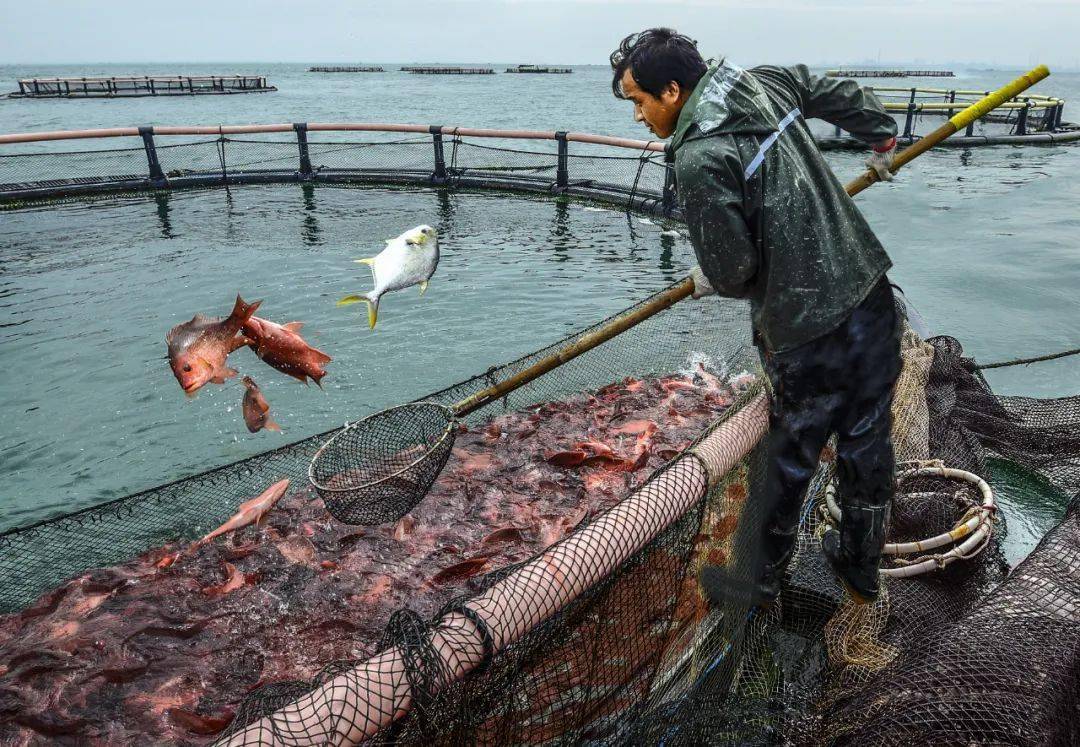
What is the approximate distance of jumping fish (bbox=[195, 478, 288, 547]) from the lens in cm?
498

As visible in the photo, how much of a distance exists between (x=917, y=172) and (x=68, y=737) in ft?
92.0

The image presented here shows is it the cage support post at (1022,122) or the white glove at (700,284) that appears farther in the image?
the cage support post at (1022,122)

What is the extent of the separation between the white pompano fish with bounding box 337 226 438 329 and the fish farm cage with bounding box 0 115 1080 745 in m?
1.21

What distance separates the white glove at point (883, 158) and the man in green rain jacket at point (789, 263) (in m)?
0.90

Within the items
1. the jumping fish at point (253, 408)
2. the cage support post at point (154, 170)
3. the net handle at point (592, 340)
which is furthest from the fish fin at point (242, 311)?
the cage support post at point (154, 170)

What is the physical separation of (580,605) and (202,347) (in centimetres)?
355

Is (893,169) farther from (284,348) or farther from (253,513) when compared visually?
(253,513)

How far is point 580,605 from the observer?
2580mm

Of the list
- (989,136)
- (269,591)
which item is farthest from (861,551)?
(989,136)

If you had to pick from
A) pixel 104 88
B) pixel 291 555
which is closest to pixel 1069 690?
pixel 291 555

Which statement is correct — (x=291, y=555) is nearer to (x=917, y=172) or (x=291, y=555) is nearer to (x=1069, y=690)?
(x=1069, y=690)

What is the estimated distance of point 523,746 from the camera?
8.98ft

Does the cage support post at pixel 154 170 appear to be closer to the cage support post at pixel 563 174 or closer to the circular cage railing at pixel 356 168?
the circular cage railing at pixel 356 168

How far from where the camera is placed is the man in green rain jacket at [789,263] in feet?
9.26
